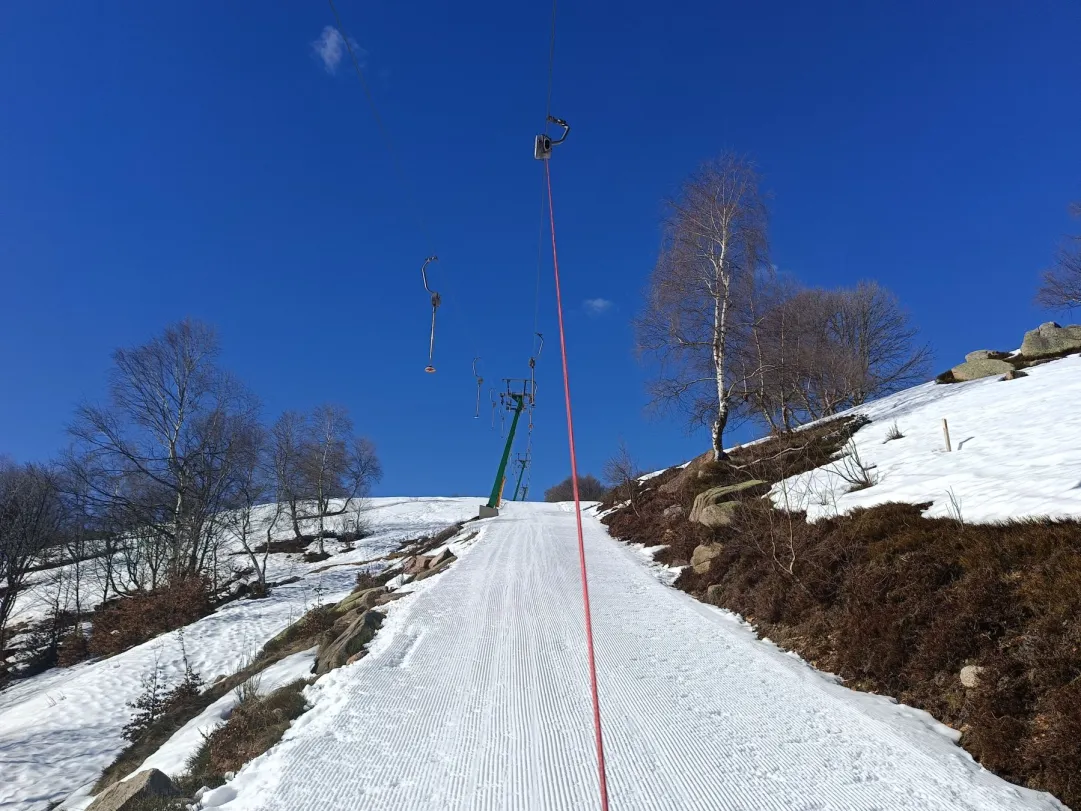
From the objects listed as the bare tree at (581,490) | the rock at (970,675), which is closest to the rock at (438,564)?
the rock at (970,675)

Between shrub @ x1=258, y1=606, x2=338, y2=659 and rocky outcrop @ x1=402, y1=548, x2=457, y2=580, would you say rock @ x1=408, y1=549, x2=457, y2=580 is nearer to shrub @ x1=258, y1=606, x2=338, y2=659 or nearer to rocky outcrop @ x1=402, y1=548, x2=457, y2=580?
rocky outcrop @ x1=402, y1=548, x2=457, y2=580

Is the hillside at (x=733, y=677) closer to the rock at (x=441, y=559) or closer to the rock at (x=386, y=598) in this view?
the rock at (x=386, y=598)

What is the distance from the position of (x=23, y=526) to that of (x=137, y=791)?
2840cm

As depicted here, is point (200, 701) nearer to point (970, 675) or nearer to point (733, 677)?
point (733, 677)

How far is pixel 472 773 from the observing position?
3.75m

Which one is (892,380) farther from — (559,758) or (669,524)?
(559,758)

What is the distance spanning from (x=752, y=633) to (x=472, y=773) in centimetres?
487

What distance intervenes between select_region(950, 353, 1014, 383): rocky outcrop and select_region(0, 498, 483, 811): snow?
23.6m

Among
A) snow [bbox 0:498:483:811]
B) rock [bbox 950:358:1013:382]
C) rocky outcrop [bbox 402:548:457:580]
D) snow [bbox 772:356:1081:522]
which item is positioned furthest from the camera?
rock [bbox 950:358:1013:382]

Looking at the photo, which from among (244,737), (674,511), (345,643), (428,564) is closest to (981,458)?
(674,511)

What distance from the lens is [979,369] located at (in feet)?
62.6

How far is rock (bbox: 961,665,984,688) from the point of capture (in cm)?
421

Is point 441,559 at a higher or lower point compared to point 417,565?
higher

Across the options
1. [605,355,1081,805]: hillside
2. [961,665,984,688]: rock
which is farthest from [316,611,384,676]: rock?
[961,665,984,688]: rock
